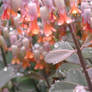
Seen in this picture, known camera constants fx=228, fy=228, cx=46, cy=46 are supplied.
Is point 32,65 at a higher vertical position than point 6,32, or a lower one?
lower

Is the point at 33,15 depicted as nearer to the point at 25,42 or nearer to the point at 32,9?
the point at 32,9

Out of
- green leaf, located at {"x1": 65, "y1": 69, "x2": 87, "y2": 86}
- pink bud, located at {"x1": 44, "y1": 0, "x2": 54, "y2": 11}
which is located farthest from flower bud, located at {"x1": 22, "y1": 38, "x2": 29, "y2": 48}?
pink bud, located at {"x1": 44, "y1": 0, "x2": 54, "y2": 11}

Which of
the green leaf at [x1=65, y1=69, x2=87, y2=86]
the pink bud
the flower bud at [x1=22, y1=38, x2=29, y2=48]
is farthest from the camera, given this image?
the flower bud at [x1=22, y1=38, x2=29, y2=48]

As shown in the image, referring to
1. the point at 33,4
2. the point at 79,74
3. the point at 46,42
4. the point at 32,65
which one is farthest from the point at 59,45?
the point at 32,65

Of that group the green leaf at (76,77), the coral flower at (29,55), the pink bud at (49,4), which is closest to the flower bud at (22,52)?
the coral flower at (29,55)

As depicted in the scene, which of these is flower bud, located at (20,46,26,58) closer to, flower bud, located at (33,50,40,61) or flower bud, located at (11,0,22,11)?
flower bud, located at (33,50,40,61)

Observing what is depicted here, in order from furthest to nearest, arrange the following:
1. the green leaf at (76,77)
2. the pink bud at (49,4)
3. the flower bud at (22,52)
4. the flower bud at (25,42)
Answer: the flower bud at (22,52) → the flower bud at (25,42) → the green leaf at (76,77) → the pink bud at (49,4)

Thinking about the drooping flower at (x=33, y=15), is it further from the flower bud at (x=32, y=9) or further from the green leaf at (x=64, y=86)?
the green leaf at (x=64, y=86)

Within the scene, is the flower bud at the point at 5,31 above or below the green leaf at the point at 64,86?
above

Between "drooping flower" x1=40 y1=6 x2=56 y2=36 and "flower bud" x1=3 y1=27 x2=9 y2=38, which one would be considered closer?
"drooping flower" x1=40 y1=6 x2=56 y2=36

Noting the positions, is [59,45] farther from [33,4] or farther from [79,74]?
[33,4]

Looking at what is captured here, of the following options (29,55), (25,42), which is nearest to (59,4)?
(25,42)
